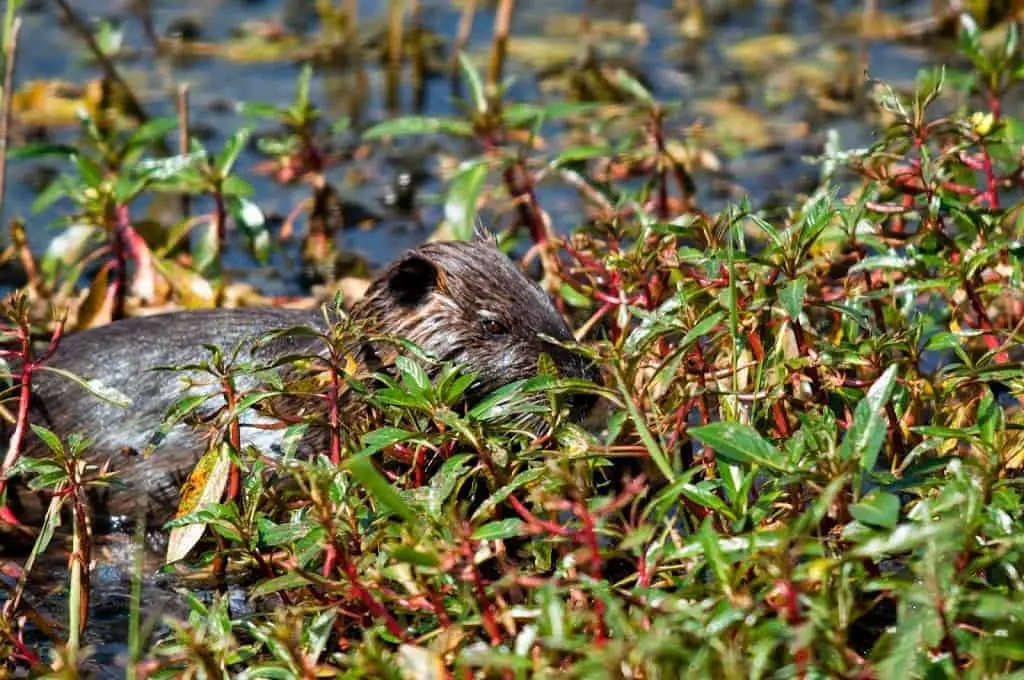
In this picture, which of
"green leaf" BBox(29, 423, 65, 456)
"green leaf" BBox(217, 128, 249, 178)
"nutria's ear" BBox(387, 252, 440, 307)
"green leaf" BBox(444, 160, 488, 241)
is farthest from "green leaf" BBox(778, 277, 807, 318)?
"green leaf" BBox(217, 128, 249, 178)

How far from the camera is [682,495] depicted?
3666 mm

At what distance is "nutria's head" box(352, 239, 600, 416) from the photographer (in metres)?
4.71

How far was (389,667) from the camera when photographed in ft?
9.51

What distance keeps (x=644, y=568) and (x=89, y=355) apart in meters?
2.62

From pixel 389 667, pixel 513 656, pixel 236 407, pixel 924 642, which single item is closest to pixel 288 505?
pixel 236 407

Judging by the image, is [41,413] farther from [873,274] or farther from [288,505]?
[873,274]

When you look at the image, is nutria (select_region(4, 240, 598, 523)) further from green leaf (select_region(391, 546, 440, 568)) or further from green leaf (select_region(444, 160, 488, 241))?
green leaf (select_region(391, 546, 440, 568))

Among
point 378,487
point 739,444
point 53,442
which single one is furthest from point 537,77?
point 378,487

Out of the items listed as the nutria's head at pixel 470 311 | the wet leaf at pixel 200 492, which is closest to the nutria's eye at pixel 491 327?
the nutria's head at pixel 470 311

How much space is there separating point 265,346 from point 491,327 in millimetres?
839

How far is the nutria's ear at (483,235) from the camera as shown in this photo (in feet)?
16.5

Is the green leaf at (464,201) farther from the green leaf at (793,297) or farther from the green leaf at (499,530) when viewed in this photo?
the green leaf at (499,530)

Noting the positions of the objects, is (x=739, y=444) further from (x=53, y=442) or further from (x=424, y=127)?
(x=424, y=127)

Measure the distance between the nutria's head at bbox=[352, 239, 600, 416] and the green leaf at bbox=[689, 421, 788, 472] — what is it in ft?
4.51
